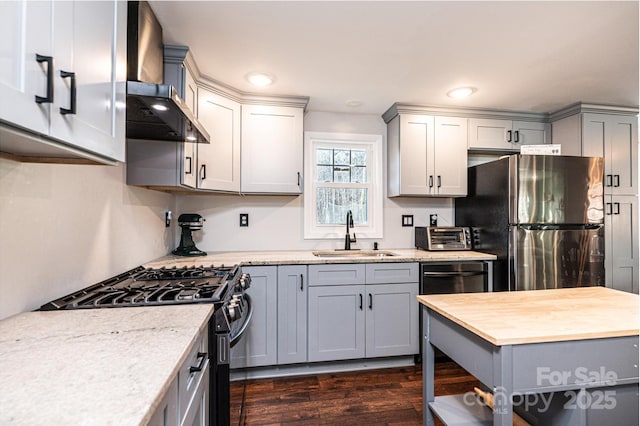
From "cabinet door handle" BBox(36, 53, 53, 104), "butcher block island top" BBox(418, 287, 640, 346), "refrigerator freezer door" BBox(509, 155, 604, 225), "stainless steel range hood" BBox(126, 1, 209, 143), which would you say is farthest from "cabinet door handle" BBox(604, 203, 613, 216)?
"cabinet door handle" BBox(36, 53, 53, 104)

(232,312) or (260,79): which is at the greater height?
(260,79)

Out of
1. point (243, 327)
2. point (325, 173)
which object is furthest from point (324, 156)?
point (243, 327)

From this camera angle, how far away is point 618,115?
9.20 ft

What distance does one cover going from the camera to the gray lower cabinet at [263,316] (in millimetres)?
2172

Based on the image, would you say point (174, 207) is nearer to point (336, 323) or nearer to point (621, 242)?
point (336, 323)

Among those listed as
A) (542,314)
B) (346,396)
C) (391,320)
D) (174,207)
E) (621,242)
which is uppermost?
(174,207)

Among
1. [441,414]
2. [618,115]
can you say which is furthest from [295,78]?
[618,115]

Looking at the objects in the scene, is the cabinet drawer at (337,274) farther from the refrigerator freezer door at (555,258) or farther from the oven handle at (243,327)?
the refrigerator freezer door at (555,258)

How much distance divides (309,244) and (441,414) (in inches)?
71.1

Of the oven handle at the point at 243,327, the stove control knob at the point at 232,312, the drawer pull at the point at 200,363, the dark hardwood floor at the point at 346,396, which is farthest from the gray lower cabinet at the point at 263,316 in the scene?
the drawer pull at the point at 200,363

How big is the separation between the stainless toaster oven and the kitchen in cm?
30

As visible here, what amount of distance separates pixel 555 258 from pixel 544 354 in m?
1.81

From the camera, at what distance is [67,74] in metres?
0.73

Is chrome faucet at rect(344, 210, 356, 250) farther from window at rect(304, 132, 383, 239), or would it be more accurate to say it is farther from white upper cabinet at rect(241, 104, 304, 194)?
white upper cabinet at rect(241, 104, 304, 194)
